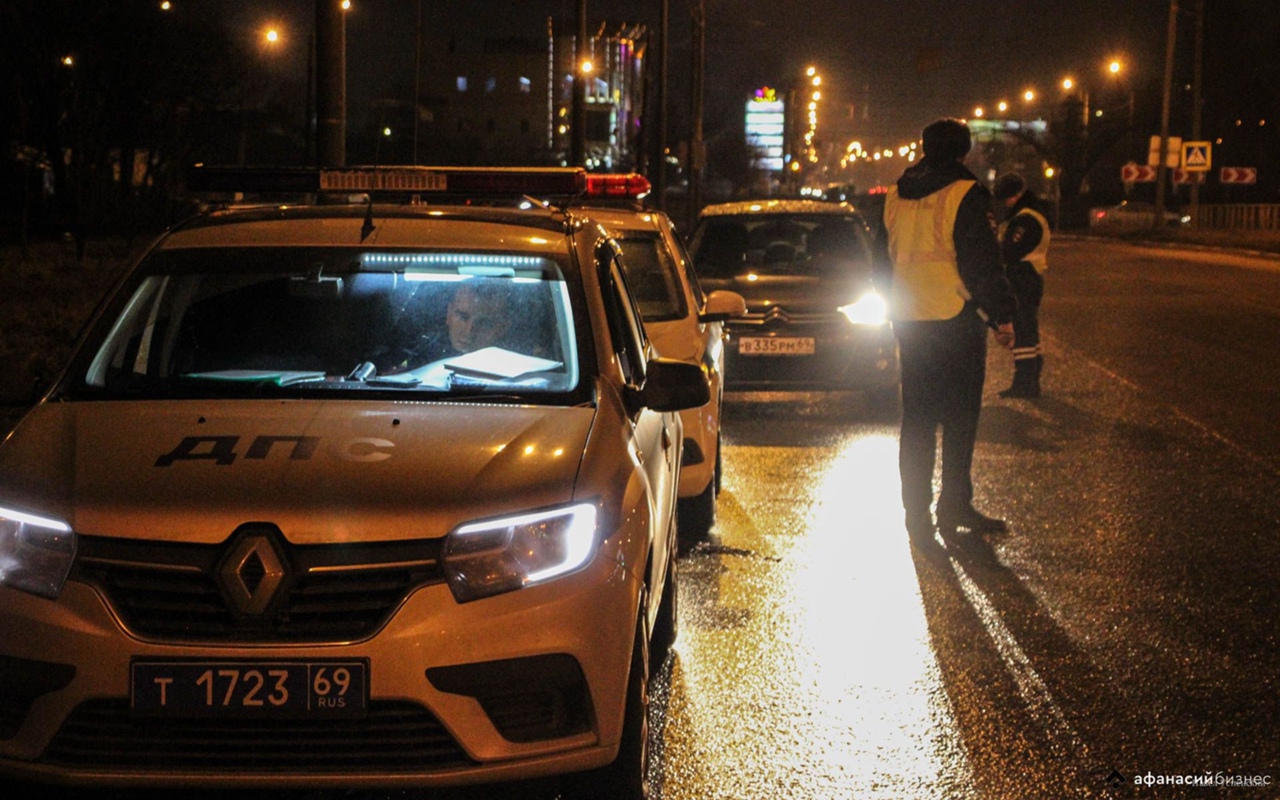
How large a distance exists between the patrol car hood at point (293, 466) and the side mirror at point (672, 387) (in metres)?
0.51

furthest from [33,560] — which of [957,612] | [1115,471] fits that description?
[1115,471]

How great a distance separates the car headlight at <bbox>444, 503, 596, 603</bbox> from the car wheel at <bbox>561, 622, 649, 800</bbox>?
356 millimetres

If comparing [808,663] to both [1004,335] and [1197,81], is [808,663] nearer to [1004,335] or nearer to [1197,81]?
[1004,335]

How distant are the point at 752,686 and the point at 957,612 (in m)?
1.41

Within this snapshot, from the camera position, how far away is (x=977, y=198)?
8.54 meters

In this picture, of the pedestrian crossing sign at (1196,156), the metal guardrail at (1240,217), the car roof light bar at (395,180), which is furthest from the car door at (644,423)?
the metal guardrail at (1240,217)

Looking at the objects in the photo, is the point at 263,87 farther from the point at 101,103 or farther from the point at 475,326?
the point at 475,326

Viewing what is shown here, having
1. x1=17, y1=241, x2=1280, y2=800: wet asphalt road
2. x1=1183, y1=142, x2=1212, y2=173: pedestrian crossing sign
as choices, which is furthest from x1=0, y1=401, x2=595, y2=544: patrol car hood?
x1=1183, y1=142, x2=1212, y2=173: pedestrian crossing sign

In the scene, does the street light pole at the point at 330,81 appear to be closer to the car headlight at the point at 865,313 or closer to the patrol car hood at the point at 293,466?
the car headlight at the point at 865,313

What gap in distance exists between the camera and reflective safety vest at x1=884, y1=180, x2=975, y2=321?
8531 millimetres

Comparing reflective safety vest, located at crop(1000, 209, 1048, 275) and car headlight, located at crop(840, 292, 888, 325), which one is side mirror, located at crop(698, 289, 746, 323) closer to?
car headlight, located at crop(840, 292, 888, 325)

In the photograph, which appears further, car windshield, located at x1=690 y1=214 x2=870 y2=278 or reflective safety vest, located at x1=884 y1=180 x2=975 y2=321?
car windshield, located at x1=690 y1=214 x2=870 y2=278

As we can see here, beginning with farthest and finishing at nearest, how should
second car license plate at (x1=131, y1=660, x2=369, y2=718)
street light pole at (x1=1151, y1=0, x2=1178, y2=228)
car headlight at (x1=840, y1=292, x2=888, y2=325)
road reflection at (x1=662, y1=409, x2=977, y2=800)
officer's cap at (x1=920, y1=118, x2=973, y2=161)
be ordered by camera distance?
street light pole at (x1=1151, y1=0, x2=1178, y2=228) → car headlight at (x1=840, y1=292, x2=888, y2=325) → officer's cap at (x1=920, y1=118, x2=973, y2=161) → road reflection at (x1=662, y1=409, x2=977, y2=800) → second car license plate at (x1=131, y1=660, x2=369, y2=718)

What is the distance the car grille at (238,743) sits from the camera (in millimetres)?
3854
